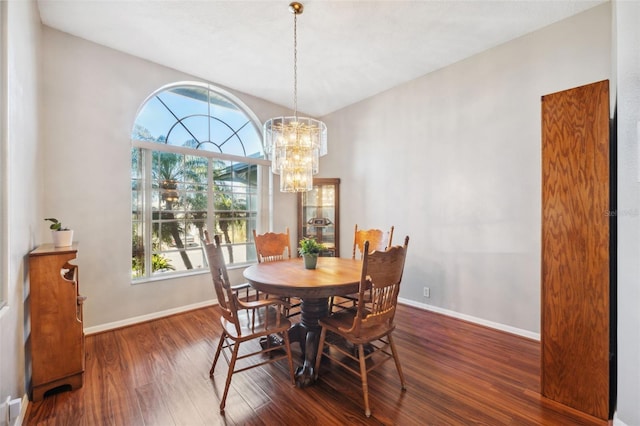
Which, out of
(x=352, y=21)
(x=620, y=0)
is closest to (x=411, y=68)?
(x=352, y=21)

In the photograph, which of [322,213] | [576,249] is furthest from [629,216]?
[322,213]

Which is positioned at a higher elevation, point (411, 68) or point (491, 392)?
point (411, 68)

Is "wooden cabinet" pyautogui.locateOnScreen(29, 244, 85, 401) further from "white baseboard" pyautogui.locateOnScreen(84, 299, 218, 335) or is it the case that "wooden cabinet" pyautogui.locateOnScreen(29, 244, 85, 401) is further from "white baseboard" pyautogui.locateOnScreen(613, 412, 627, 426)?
"white baseboard" pyautogui.locateOnScreen(613, 412, 627, 426)

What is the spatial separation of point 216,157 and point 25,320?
267 centimetres

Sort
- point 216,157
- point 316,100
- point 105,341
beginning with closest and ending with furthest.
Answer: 1. point 105,341
2. point 216,157
3. point 316,100

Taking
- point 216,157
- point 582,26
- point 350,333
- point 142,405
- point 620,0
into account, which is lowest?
point 142,405

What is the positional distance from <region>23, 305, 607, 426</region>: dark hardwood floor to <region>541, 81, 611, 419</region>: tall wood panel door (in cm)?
23

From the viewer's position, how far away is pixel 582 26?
2.56 metres

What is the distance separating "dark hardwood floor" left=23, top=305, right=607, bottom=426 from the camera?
173cm

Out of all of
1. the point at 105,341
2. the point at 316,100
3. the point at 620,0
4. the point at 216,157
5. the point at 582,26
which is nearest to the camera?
the point at 620,0

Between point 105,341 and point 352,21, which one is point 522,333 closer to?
point 352,21

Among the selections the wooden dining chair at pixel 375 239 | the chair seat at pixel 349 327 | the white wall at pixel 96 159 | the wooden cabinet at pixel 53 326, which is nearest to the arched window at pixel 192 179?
the white wall at pixel 96 159

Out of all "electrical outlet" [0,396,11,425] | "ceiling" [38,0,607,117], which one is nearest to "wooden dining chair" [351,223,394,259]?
"ceiling" [38,0,607,117]

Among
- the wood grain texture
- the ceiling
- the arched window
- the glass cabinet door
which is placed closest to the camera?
the wood grain texture
